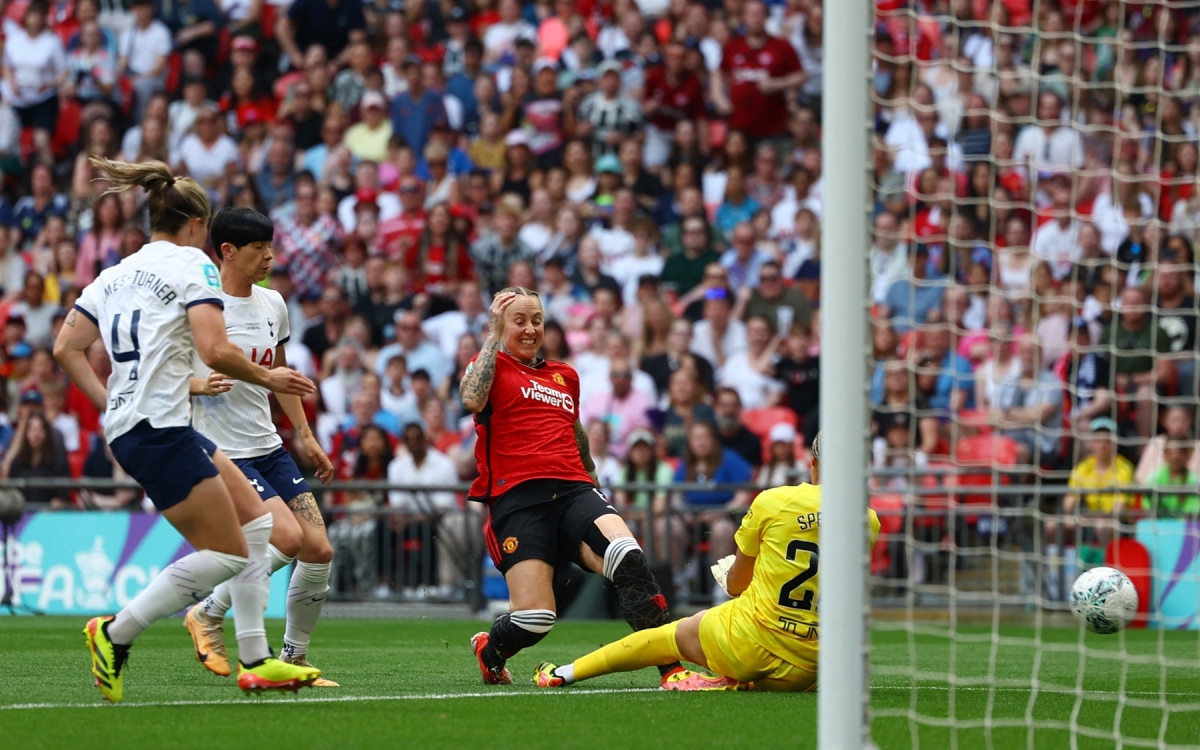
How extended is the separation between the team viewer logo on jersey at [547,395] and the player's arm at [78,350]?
7.11ft

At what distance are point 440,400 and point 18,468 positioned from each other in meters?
4.38

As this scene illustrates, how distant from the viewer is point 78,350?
23.5ft

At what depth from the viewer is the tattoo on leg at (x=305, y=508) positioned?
27.1 ft

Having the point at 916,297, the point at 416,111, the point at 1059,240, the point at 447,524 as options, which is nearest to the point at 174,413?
the point at 447,524

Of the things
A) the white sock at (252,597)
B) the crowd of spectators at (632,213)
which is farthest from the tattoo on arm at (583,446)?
the crowd of spectators at (632,213)

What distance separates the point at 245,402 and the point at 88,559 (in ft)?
26.4

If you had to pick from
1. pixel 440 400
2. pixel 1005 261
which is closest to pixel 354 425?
pixel 440 400

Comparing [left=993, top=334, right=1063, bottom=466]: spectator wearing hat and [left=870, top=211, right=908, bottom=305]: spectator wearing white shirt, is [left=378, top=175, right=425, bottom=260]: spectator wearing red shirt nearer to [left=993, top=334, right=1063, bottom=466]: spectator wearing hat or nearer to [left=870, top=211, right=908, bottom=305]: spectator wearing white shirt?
[left=870, top=211, right=908, bottom=305]: spectator wearing white shirt

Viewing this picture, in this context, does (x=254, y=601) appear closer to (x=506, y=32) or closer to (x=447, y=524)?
(x=447, y=524)

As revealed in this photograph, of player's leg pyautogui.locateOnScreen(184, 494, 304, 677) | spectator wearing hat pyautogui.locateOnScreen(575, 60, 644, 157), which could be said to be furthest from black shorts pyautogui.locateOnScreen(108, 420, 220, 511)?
spectator wearing hat pyautogui.locateOnScreen(575, 60, 644, 157)

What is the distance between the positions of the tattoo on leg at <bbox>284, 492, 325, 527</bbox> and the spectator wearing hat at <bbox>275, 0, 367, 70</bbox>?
1356cm

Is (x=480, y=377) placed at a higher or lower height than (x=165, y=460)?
higher

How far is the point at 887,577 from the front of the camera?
49.7 ft

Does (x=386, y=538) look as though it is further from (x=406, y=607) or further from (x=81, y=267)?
(x=81, y=267)
